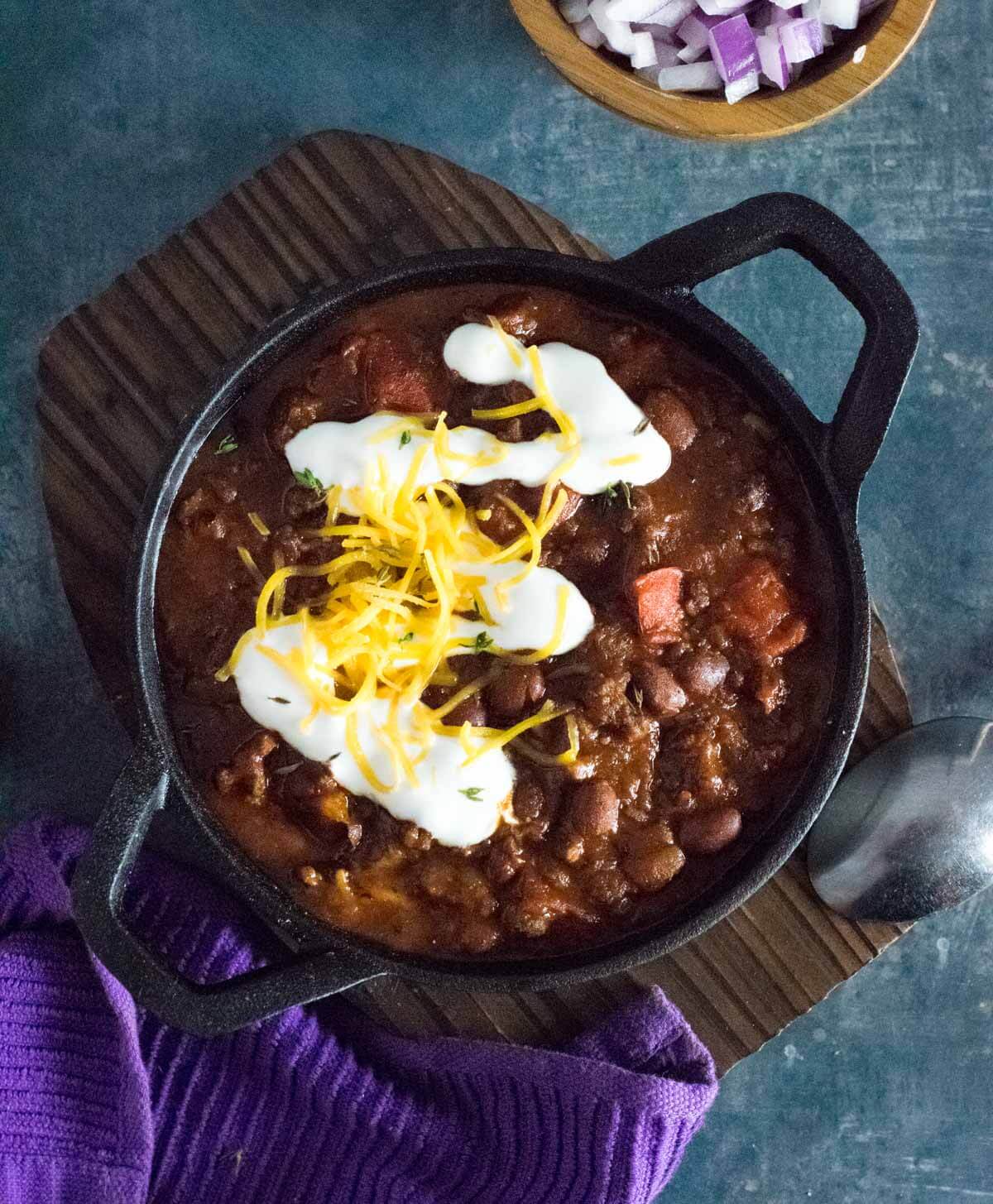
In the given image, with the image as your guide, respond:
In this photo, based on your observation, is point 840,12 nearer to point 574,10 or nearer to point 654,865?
point 574,10

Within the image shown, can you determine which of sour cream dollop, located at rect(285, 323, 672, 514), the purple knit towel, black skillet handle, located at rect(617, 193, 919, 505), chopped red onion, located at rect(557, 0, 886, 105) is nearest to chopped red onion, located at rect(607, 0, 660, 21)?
chopped red onion, located at rect(557, 0, 886, 105)

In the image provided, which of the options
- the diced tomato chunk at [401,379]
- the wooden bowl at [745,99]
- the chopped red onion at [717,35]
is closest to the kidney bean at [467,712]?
the diced tomato chunk at [401,379]

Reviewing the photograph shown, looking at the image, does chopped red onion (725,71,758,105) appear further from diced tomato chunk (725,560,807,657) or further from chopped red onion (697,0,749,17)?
diced tomato chunk (725,560,807,657)

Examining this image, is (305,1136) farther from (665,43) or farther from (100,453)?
(665,43)

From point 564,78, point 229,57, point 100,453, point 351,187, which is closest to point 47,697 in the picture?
point 100,453

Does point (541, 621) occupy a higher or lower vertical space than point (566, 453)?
lower

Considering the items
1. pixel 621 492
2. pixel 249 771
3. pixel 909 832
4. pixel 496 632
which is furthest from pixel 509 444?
pixel 909 832

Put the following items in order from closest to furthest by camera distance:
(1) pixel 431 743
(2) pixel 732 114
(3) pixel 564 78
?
(1) pixel 431 743, (2) pixel 732 114, (3) pixel 564 78
